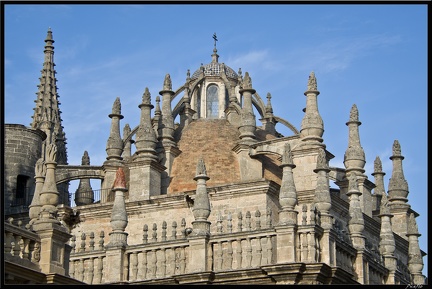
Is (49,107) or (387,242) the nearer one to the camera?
(387,242)

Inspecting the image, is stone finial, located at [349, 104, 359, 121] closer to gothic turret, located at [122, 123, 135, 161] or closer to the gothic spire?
the gothic spire

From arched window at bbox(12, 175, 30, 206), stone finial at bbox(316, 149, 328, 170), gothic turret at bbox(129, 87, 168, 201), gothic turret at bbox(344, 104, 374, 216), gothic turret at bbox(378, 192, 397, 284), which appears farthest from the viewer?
arched window at bbox(12, 175, 30, 206)

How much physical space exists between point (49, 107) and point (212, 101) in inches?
293

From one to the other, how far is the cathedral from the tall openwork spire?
6cm

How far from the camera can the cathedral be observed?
1447 inches

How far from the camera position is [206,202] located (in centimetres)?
3822

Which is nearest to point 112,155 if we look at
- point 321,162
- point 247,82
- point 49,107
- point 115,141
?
point 115,141

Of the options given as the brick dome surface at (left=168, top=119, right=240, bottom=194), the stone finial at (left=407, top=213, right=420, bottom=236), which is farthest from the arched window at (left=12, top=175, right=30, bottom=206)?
the stone finial at (left=407, top=213, right=420, bottom=236)

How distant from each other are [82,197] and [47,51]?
33.8ft

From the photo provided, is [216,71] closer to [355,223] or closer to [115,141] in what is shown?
[115,141]

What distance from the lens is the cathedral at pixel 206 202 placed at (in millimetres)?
36750

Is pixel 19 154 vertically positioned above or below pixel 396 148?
below

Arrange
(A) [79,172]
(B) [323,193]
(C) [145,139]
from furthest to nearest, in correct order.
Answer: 1. (A) [79,172]
2. (C) [145,139]
3. (B) [323,193]
